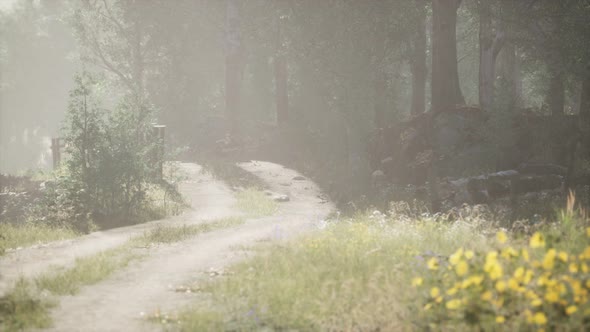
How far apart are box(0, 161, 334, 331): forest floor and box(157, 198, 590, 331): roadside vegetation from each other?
0.65m

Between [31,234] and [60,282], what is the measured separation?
6212 millimetres

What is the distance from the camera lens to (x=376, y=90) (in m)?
26.5

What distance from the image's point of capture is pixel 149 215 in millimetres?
17188

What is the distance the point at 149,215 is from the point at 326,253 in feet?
30.9

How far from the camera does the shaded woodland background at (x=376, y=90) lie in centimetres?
1800

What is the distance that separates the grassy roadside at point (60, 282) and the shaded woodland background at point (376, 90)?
6.69 m

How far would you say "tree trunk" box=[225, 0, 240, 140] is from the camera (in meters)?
33.6

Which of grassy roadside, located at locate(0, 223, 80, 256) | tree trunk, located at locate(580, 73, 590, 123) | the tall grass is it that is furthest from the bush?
tree trunk, located at locate(580, 73, 590, 123)

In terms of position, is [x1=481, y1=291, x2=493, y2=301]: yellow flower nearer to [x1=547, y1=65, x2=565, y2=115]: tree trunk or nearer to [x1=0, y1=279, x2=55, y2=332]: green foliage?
[x1=0, y1=279, x2=55, y2=332]: green foliage

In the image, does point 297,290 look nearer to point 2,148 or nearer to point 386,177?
point 386,177

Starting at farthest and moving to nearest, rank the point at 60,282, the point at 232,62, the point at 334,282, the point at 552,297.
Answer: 1. the point at 232,62
2. the point at 60,282
3. the point at 334,282
4. the point at 552,297

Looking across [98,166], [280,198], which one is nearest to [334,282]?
[98,166]

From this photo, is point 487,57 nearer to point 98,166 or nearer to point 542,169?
point 542,169

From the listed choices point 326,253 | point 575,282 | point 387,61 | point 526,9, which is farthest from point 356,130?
point 575,282
